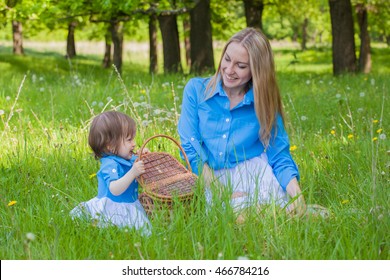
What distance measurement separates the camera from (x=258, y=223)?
364cm

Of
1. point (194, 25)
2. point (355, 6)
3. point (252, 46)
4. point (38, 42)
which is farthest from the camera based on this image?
point (38, 42)

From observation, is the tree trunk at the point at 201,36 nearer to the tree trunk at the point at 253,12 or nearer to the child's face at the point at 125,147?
the tree trunk at the point at 253,12

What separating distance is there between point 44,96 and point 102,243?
17.9ft

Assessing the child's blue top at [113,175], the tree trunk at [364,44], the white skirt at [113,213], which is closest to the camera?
the white skirt at [113,213]

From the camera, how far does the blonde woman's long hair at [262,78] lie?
14.3ft

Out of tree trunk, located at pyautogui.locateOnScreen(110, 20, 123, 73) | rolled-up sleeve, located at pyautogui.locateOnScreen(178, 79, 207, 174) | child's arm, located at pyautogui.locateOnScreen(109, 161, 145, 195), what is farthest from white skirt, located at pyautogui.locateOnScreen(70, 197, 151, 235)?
tree trunk, located at pyautogui.locateOnScreen(110, 20, 123, 73)

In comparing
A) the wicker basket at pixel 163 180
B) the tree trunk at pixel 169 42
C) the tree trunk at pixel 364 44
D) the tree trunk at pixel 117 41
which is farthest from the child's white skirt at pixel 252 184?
the tree trunk at pixel 117 41

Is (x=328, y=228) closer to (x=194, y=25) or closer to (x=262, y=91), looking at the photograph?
(x=262, y=91)

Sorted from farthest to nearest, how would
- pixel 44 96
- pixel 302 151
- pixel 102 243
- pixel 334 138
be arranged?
pixel 44 96
pixel 334 138
pixel 302 151
pixel 102 243

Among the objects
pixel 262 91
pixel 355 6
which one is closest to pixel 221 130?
pixel 262 91

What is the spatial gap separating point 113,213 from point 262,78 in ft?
4.32

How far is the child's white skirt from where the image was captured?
3951 mm

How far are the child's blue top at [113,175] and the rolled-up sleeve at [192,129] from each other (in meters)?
0.45

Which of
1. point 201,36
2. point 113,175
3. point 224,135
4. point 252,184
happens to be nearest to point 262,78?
point 224,135
